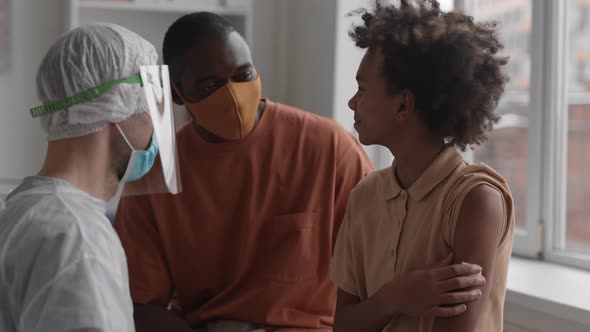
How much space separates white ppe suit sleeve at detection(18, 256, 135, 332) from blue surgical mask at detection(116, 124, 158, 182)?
0.88ft

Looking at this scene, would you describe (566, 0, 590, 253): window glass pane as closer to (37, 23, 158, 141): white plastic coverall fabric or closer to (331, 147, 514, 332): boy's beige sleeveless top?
(331, 147, 514, 332): boy's beige sleeveless top

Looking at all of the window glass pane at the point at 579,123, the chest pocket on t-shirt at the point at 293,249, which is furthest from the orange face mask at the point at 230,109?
the window glass pane at the point at 579,123

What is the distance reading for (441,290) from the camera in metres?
1.25

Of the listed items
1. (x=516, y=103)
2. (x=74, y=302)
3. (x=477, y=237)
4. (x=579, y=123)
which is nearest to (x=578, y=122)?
(x=579, y=123)

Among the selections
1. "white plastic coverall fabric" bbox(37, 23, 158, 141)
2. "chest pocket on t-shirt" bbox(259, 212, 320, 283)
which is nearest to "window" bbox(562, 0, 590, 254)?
"chest pocket on t-shirt" bbox(259, 212, 320, 283)

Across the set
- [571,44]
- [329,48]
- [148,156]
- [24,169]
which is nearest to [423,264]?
[148,156]

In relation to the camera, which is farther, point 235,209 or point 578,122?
point 578,122

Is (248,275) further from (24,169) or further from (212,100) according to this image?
(24,169)

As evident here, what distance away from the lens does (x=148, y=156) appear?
4.51 ft

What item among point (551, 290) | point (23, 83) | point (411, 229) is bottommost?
point (551, 290)

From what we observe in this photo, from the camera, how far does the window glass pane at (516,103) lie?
230 centimetres

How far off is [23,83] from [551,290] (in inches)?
76.0

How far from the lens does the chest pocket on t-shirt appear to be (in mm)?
1799

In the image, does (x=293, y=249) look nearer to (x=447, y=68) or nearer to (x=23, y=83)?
(x=447, y=68)
